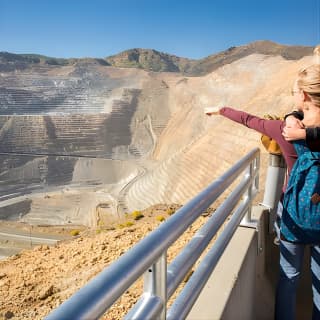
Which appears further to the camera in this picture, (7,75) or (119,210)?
(7,75)

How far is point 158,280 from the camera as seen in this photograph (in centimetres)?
119

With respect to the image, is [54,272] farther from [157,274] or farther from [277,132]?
[157,274]

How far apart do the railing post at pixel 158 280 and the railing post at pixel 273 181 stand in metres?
2.18

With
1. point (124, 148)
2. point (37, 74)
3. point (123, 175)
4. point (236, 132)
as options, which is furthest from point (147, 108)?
point (236, 132)

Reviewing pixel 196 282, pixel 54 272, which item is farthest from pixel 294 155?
pixel 54 272

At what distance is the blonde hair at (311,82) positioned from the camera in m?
1.82

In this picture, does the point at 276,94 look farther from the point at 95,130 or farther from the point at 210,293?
the point at 95,130

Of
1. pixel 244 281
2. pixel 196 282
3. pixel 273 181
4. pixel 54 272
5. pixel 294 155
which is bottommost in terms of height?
pixel 54 272

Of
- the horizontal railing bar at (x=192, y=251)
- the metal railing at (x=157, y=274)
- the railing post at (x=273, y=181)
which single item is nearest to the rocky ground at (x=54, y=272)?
the railing post at (x=273, y=181)

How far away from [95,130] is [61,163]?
7693mm

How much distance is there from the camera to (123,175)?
55.9m

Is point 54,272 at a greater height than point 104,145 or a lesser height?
greater

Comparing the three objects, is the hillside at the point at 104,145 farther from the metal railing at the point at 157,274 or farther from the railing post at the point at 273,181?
the metal railing at the point at 157,274

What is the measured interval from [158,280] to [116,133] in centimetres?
6428
